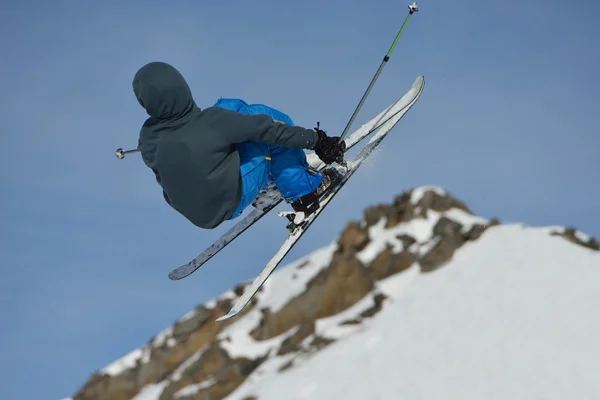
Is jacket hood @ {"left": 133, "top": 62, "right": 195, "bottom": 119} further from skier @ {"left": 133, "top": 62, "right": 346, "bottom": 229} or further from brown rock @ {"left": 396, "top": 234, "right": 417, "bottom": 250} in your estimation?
brown rock @ {"left": 396, "top": 234, "right": 417, "bottom": 250}

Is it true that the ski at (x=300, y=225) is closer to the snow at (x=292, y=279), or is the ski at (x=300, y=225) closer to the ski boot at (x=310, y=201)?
the ski boot at (x=310, y=201)

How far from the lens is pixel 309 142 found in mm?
5621

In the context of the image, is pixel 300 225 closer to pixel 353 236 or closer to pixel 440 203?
pixel 353 236

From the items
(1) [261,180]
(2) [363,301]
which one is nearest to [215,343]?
(2) [363,301]

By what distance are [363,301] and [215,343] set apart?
11.6m

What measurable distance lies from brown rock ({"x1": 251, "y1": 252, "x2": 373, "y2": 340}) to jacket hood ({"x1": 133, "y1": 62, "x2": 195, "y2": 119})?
32.6m

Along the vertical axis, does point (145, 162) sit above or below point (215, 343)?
below

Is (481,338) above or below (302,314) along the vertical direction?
below

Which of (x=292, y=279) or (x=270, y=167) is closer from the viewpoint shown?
(x=270, y=167)

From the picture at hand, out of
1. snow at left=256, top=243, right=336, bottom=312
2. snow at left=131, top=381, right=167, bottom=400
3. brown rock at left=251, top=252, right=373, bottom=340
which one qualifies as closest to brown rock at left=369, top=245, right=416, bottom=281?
brown rock at left=251, top=252, right=373, bottom=340

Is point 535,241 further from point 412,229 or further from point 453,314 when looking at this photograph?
point 412,229

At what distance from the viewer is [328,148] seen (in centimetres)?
584

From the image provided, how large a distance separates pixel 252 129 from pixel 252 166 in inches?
19.3

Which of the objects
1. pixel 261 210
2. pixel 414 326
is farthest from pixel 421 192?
pixel 261 210
